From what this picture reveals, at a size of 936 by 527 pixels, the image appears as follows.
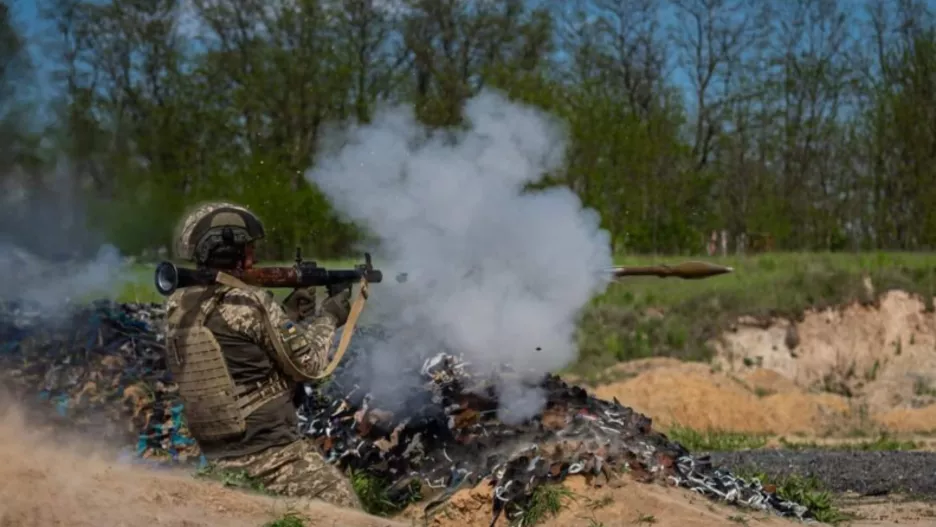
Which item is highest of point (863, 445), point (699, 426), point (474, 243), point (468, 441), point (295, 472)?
point (474, 243)

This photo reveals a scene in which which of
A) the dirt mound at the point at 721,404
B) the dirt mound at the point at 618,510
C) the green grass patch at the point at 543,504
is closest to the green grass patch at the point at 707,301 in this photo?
the dirt mound at the point at 721,404

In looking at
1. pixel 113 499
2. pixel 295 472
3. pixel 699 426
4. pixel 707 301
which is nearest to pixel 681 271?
pixel 295 472

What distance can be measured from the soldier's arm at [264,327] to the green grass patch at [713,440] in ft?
31.8

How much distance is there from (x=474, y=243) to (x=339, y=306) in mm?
2285

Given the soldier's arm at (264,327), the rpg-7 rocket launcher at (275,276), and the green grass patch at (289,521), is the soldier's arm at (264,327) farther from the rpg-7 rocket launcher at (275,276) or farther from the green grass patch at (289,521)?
the green grass patch at (289,521)

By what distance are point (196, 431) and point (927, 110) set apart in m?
33.9

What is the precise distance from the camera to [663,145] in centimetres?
3384

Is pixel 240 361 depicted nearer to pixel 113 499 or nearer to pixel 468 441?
pixel 113 499

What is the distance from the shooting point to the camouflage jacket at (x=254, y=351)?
A: 23.1 ft

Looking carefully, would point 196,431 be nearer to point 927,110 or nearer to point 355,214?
point 355,214

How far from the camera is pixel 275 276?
759 centimetres

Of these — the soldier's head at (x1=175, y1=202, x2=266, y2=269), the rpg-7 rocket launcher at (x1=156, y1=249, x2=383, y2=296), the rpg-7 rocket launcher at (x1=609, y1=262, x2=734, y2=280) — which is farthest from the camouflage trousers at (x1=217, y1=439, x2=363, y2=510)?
the rpg-7 rocket launcher at (x1=609, y1=262, x2=734, y2=280)

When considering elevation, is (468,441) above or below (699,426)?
above

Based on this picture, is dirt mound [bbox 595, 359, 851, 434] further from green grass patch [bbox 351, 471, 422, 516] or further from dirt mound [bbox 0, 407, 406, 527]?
dirt mound [bbox 0, 407, 406, 527]
